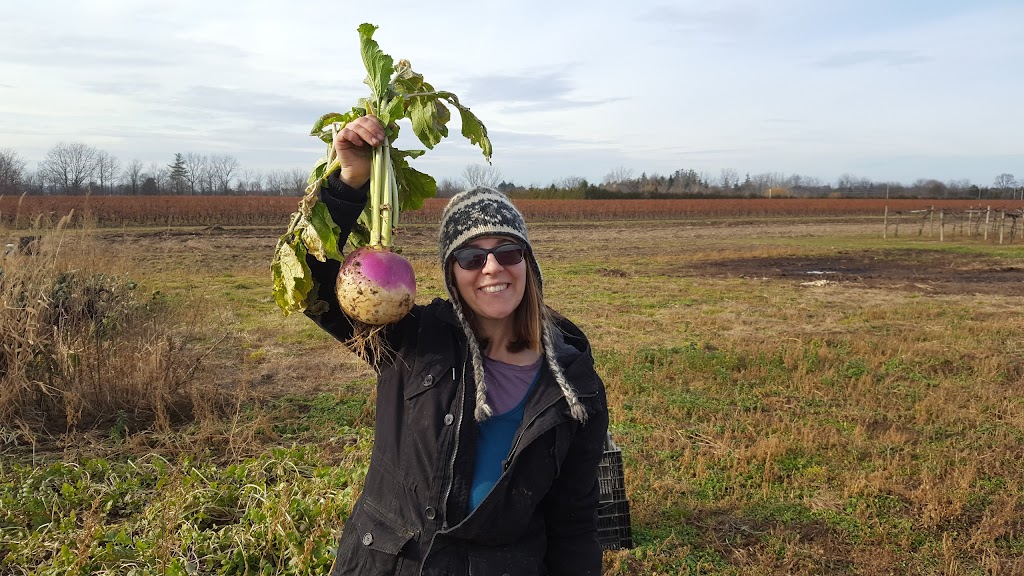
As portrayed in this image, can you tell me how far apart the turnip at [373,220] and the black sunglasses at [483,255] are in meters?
0.15

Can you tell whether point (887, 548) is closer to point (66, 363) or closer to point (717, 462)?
point (717, 462)

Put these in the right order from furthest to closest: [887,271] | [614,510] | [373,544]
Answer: [887,271], [614,510], [373,544]

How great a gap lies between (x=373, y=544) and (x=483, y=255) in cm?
82

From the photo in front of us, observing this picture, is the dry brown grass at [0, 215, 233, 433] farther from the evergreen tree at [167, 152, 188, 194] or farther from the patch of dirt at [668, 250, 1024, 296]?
the evergreen tree at [167, 152, 188, 194]

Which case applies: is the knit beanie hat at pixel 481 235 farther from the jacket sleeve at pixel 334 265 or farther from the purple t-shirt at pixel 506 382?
the jacket sleeve at pixel 334 265

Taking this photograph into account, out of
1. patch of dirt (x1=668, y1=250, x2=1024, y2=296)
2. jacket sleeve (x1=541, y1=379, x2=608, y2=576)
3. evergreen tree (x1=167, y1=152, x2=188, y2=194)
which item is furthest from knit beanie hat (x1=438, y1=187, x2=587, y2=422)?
evergreen tree (x1=167, y1=152, x2=188, y2=194)

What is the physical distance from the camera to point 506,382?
1931 millimetres

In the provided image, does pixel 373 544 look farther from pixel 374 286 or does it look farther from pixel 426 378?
pixel 374 286

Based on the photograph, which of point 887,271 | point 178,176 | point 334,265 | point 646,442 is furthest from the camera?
point 178,176

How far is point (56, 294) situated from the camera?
5547 millimetres

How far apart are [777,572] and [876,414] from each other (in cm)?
293

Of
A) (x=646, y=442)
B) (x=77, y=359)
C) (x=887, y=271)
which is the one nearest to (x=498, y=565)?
(x=646, y=442)

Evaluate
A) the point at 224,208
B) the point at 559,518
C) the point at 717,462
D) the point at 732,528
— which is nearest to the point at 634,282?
the point at 717,462

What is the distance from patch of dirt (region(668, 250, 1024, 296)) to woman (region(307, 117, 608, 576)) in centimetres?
1314
